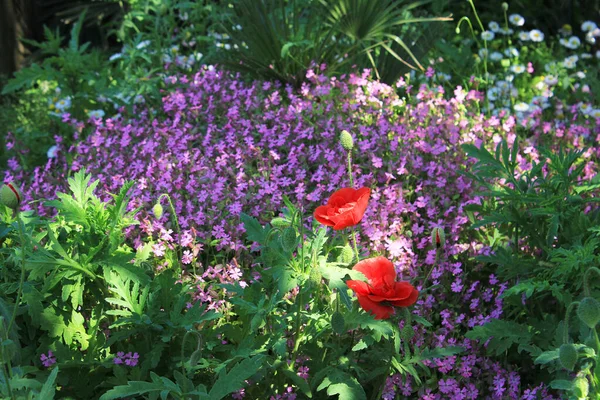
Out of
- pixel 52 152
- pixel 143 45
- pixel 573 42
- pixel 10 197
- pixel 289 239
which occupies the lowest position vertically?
pixel 573 42

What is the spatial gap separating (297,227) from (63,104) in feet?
9.12

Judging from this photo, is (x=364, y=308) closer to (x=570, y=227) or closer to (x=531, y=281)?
(x=531, y=281)

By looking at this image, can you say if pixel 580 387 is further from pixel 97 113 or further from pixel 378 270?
pixel 97 113

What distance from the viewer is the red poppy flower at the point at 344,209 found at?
6.41ft

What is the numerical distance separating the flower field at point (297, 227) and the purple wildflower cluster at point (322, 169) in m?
0.01

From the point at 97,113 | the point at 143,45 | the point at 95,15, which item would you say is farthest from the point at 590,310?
the point at 95,15

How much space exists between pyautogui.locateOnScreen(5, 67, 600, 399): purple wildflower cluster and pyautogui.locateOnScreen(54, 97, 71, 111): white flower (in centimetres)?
43

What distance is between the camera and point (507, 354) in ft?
8.56

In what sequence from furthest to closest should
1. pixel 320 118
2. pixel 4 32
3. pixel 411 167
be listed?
pixel 4 32
pixel 320 118
pixel 411 167

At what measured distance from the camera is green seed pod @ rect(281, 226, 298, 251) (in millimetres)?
1956

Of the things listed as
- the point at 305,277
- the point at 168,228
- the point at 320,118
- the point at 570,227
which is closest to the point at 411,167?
the point at 320,118

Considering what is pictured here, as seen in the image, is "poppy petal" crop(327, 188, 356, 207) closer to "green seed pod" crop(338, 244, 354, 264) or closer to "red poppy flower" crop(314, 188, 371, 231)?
"red poppy flower" crop(314, 188, 371, 231)

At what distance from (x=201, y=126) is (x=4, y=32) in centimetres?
344

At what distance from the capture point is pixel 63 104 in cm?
459
